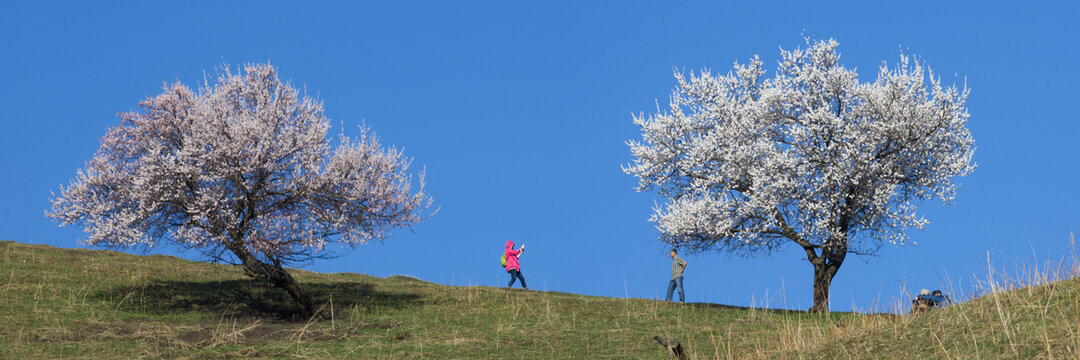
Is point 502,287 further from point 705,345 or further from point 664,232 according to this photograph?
point 705,345

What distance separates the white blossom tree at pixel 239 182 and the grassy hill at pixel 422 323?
2211 mm

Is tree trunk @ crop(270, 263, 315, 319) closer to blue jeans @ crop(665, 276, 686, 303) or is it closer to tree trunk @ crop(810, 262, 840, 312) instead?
blue jeans @ crop(665, 276, 686, 303)

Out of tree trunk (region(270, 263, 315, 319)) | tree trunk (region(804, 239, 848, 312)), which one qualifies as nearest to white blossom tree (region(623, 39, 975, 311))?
tree trunk (region(804, 239, 848, 312))

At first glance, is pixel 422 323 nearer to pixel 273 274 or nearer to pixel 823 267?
pixel 273 274

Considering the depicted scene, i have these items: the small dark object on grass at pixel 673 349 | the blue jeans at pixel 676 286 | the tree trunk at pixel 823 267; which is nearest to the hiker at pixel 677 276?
the blue jeans at pixel 676 286

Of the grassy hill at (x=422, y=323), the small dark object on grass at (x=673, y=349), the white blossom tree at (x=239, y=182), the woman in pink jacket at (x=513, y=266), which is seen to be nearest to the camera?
the grassy hill at (x=422, y=323)

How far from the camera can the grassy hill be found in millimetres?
13312

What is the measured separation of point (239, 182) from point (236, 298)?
185 inches

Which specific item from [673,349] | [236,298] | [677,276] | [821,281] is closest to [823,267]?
[821,281]

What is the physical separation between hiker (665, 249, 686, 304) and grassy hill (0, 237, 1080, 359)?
1.06 meters

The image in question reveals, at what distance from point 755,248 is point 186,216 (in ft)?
58.0

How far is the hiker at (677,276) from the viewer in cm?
2859

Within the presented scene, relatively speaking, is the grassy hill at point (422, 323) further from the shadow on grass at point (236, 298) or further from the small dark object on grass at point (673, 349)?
the small dark object on grass at point (673, 349)

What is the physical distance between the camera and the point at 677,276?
28.7 metres
